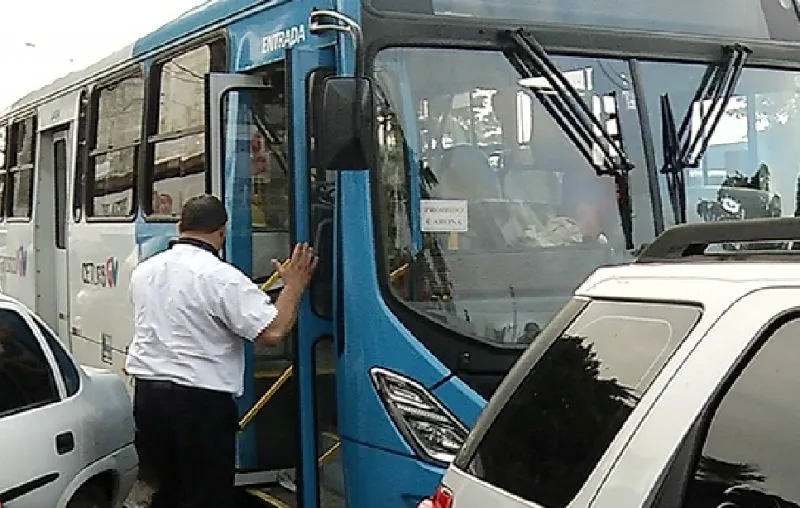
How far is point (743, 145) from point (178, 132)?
10.9ft

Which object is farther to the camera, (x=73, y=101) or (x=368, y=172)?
(x=73, y=101)

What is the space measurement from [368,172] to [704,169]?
1613 mm

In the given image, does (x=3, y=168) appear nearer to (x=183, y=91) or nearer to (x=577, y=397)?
(x=183, y=91)

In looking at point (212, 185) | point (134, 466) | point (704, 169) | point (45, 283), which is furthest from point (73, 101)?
point (704, 169)

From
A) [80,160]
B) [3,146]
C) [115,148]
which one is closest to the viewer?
[115,148]

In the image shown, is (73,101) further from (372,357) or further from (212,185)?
(372,357)

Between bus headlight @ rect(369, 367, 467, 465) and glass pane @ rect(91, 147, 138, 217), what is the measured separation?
3.56 m

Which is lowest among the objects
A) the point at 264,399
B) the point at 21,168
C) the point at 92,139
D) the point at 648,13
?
the point at 264,399

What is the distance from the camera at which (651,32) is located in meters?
6.00

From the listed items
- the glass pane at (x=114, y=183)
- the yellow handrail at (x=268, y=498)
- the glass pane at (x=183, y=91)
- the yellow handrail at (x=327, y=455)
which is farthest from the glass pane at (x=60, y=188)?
the yellow handrail at (x=327, y=455)

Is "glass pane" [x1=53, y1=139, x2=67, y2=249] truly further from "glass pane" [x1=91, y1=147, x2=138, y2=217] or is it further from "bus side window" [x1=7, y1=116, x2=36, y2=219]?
"glass pane" [x1=91, y1=147, x2=138, y2=217]

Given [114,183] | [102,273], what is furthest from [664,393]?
[102,273]

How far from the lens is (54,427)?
5773 millimetres

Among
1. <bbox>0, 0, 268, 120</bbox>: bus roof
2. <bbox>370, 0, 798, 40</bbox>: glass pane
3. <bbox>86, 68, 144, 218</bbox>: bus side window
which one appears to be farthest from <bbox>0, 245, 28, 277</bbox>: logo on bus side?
<bbox>370, 0, 798, 40</bbox>: glass pane
